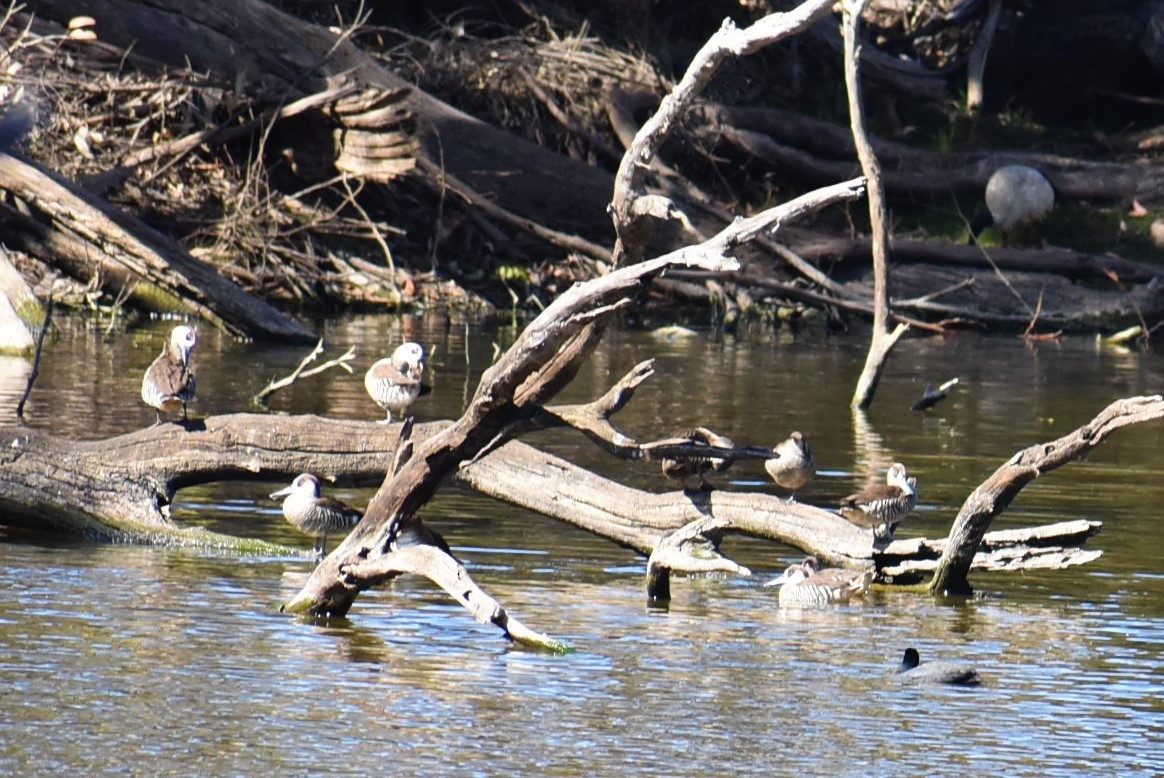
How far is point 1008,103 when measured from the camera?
33188 mm

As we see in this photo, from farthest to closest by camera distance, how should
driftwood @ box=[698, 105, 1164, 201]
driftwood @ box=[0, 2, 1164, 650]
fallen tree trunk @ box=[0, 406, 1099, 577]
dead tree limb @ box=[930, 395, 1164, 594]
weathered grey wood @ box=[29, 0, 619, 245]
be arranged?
1. driftwood @ box=[698, 105, 1164, 201]
2. weathered grey wood @ box=[29, 0, 619, 245]
3. fallen tree trunk @ box=[0, 406, 1099, 577]
4. dead tree limb @ box=[930, 395, 1164, 594]
5. driftwood @ box=[0, 2, 1164, 650]

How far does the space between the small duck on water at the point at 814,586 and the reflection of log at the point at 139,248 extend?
12110mm

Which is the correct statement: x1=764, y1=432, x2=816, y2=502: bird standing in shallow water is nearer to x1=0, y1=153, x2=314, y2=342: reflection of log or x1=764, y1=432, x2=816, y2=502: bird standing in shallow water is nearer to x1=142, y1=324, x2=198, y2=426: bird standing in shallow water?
x1=142, y1=324, x2=198, y2=426: bird standing in shallow water

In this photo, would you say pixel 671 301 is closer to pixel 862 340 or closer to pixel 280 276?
pixel 862 340

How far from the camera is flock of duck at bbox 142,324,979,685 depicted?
9.09 meters

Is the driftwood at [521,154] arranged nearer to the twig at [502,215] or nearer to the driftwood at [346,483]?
the twig at [502,215]

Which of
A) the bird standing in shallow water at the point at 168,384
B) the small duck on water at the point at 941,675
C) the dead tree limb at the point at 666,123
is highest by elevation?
the dead tree limb at the point at 666,123

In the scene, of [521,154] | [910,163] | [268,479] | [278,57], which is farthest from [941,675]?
[910,163]

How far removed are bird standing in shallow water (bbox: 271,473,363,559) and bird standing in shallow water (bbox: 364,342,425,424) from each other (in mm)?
1766

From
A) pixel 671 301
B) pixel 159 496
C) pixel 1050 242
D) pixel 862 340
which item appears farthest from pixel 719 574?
pixel 1050 242

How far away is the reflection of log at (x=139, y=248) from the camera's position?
20.2m

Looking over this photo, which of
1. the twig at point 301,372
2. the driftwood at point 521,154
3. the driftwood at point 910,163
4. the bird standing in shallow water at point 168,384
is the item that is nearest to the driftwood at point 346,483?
the bird standing in shallow water at point 168,384

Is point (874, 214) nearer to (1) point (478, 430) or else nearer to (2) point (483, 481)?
(2) point (483, 481)

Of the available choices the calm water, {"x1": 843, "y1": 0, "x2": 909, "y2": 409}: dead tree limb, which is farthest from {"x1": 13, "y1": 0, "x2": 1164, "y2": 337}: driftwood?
the calm water
